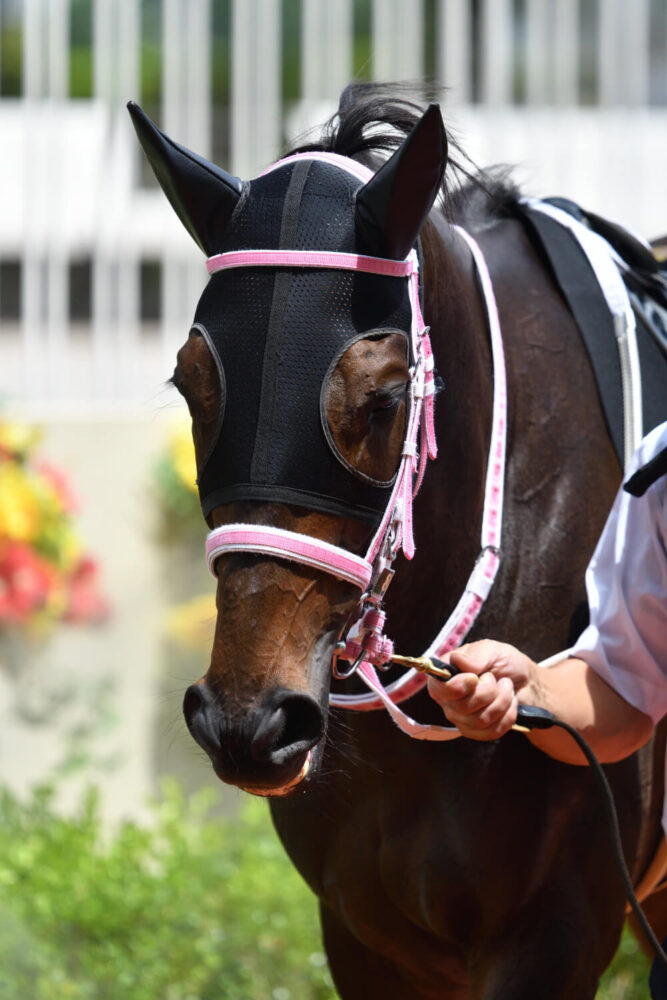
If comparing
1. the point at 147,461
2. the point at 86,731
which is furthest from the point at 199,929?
the point at 147,461

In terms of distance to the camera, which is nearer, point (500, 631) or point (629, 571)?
point (629, 571)

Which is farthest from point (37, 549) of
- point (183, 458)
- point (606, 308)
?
point (606, 308)

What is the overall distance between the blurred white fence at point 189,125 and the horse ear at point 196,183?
320 cm

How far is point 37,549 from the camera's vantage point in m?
4.75

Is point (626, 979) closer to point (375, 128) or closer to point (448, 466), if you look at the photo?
point (448, 466)

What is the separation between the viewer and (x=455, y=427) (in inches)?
78.5

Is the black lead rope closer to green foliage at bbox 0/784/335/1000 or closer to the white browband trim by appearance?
the white browband trim

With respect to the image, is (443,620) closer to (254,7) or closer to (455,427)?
(455,427)

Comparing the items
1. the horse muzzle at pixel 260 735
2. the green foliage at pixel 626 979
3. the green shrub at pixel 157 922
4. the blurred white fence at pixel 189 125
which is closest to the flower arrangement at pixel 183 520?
the blurred white fence at pixel 189 125

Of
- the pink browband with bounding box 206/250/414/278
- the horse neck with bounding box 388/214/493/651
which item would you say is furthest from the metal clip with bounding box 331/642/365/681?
the pink browband with bounding box 206/250/414/278

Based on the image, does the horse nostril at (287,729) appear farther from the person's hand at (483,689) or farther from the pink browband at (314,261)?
the pink browband at (314,261)

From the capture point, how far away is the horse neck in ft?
6.46

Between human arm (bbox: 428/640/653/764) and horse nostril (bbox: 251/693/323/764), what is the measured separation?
0.17 metres

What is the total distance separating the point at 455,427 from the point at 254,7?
11.5 feet
